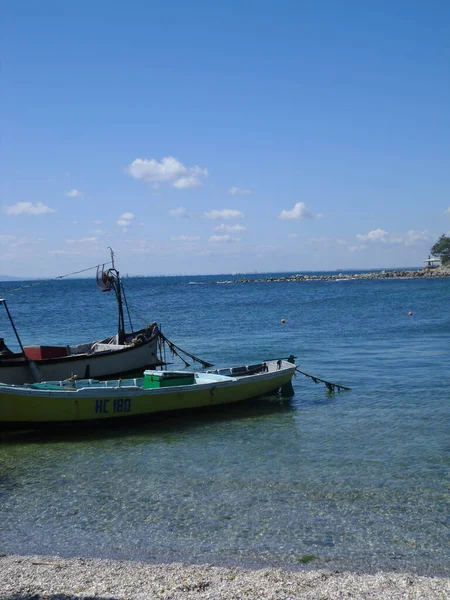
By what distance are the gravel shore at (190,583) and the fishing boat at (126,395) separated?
7695 millimetres

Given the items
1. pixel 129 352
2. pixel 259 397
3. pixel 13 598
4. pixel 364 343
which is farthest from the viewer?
pixel 364 343

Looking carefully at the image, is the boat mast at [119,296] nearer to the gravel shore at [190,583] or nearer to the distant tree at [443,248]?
the gravel shore at [190,583]

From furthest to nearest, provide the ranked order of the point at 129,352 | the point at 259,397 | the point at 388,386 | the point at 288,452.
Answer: the point at 129,352 → the point at 388,386 → the point at 259,397 → the point at 288,452

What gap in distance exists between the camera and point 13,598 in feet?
26.2

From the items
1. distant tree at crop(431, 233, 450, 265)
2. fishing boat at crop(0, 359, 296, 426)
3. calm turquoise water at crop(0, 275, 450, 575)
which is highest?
distant tree at crop(431, 233, 450, 265)

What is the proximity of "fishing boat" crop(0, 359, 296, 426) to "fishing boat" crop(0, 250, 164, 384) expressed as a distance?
6.69 ft

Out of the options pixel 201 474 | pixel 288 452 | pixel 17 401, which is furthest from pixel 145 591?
pixel 17 401

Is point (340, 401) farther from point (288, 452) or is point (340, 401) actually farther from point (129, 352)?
point (129, 352)

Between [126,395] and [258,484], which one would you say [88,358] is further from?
[258,484]

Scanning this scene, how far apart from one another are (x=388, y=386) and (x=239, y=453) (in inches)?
391

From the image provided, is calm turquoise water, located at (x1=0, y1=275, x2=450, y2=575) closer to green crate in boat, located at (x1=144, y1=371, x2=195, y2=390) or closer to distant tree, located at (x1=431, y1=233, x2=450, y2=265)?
green crate in boat, located at (x1=144, y1=371, x2=195, y2=390)

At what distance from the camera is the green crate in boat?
1941 cm

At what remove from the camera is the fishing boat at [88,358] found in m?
20.3

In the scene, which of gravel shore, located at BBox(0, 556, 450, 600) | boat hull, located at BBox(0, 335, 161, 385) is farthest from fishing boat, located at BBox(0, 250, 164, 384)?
gravel shore, located at BBox(0, 556, 450, 600)
